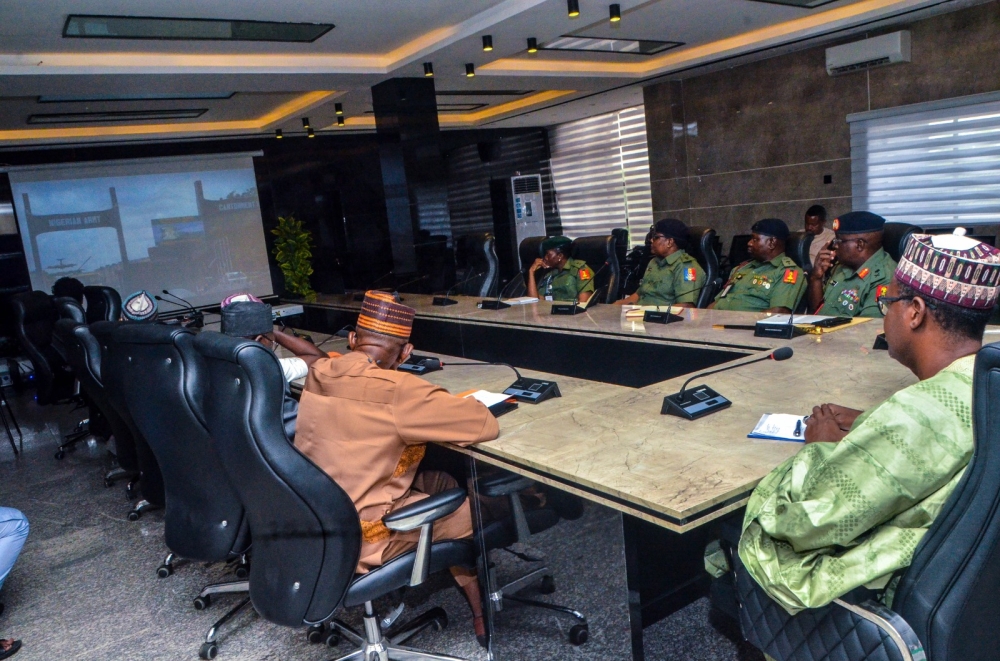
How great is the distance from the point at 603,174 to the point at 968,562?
9383mm

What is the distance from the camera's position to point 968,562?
3.75 feet

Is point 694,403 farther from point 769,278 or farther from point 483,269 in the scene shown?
point 483,269

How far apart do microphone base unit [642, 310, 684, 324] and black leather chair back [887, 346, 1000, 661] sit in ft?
8.46

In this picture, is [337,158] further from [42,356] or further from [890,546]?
[890,546]

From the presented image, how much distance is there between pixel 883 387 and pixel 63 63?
5469mm

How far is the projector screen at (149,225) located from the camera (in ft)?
27.9

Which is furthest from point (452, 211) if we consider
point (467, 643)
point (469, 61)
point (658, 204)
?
point (467, 643)

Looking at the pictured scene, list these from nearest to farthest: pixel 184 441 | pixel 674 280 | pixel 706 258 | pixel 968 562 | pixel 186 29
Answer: pixel 968 562, pixel 184 441, pixel 186 29, pixel 674 280, pixel 706 258

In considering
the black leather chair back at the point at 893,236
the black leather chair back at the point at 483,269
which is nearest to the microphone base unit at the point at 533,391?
the black leather chair back at the point at 893,236

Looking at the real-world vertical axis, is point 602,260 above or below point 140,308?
below

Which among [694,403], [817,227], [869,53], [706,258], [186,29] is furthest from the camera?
[817,227]

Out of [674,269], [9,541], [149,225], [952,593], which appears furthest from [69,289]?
[952,593]

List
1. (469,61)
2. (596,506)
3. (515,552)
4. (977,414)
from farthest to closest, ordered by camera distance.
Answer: (469,61) < (515,552) < (596,506) < (977,414)

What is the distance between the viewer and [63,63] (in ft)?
17.1
